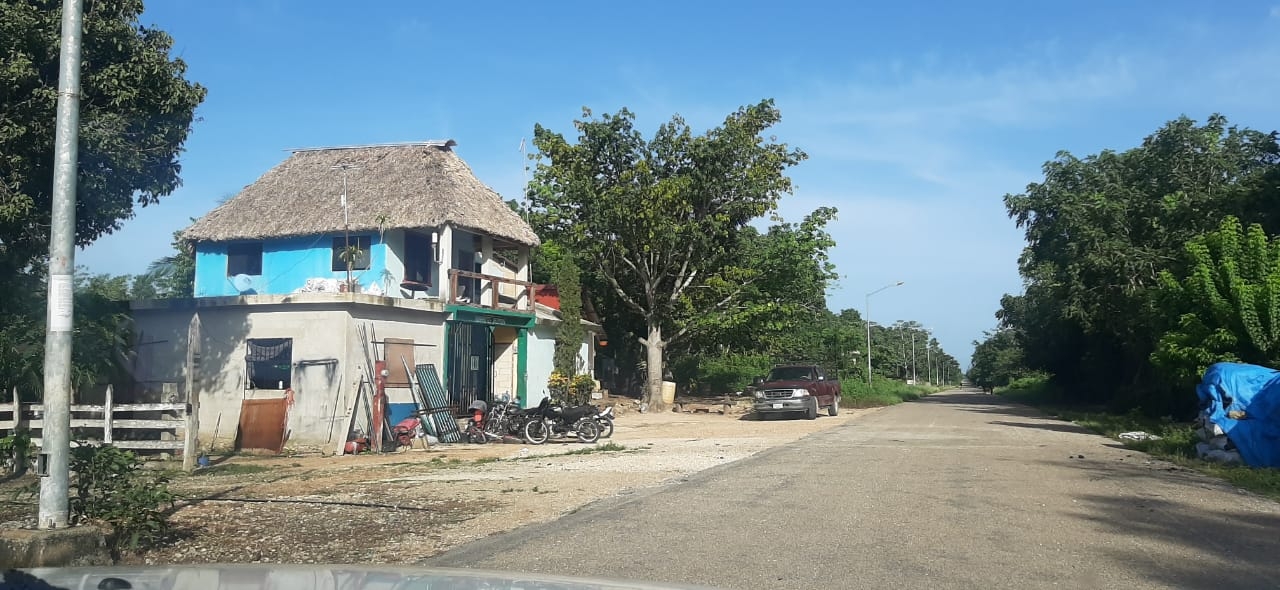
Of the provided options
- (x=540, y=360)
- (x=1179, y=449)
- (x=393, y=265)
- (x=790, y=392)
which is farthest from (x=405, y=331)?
(x=1179, y=449)

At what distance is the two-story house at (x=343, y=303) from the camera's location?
18234 mm

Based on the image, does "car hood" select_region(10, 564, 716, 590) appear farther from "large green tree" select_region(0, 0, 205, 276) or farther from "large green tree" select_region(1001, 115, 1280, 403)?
"large green tree" select_region(1001, 115, 1280, 403)

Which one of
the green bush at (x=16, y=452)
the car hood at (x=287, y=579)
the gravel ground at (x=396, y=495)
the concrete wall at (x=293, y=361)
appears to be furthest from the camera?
the concrete wall at (x=293, y=361)

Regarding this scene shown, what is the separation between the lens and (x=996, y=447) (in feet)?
60.5

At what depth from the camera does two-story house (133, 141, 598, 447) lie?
1823cm

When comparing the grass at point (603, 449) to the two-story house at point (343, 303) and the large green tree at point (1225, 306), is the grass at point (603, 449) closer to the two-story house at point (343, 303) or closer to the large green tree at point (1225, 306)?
the two-story house at point (343, 303)

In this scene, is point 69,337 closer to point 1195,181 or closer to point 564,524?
point 564,524

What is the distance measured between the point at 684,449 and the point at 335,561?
12177 millimetres

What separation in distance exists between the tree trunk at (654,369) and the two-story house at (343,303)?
10.4 ft

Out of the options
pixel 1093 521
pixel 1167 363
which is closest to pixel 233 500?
pixel 1093 521

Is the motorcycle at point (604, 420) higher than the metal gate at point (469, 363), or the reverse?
the metal gate at point (469, 363)

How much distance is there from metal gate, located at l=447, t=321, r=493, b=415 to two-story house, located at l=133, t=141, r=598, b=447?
0.05 metres

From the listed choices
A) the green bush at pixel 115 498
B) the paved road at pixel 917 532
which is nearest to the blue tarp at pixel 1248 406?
the paved road at pixel 917 532

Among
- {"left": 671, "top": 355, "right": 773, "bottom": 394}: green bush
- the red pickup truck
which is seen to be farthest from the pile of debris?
{"left": 671, "top": 355, "right": 773, "bottom": 394}: green bush
